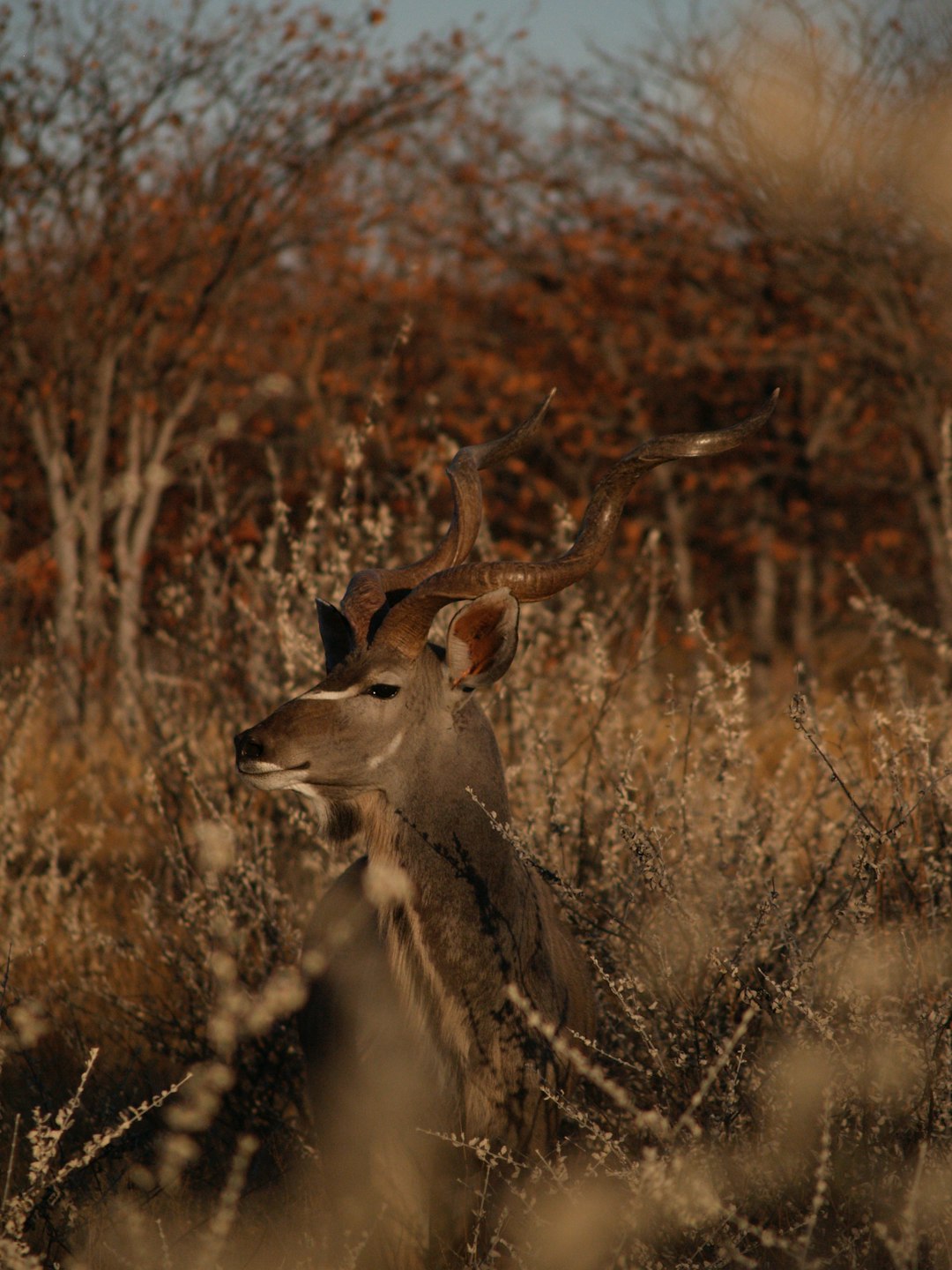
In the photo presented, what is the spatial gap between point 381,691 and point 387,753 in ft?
0.55

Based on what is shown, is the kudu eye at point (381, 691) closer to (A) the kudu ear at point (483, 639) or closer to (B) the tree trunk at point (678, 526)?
(A) the kudu ear at point (483, 639)

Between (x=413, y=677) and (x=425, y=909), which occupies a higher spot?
(x=413, y=677)

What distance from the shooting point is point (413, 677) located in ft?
11.8

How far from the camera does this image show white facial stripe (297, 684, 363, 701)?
3.52 metres

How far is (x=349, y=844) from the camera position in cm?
366

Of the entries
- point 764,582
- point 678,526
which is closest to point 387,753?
point 678,526

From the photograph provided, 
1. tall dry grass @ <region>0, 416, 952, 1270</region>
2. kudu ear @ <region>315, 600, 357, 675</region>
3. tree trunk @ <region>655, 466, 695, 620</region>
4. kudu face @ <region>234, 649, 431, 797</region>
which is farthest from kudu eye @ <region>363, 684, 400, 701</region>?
tree trunk @ <region>655, 466, 695, 620</region>

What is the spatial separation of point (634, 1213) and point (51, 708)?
696 centimetres

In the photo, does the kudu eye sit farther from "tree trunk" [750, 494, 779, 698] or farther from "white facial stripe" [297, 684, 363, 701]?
"tree trunk" [750, 494, 779, 698]

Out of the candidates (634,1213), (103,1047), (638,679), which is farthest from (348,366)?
(634,1213)

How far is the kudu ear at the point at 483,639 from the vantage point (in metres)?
3.45

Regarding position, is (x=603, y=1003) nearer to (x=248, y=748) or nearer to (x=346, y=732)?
(x=346, y=732)

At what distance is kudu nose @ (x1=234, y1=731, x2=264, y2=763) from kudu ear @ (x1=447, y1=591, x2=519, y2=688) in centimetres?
58

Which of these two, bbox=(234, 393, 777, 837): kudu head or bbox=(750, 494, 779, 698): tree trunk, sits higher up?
bbox=(234, 393, 777, 837): kudu head
